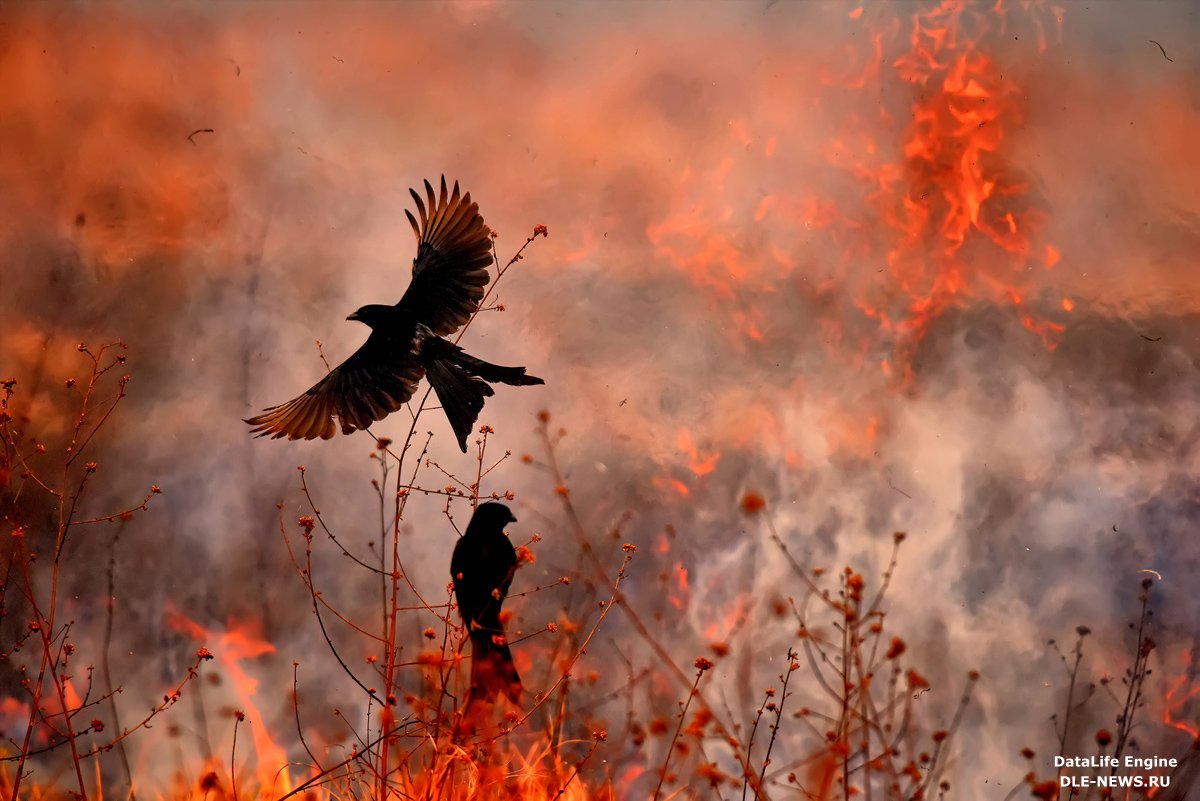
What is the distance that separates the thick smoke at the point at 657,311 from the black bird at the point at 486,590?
9cm

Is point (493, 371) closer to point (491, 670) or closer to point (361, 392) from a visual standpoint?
point (361, 392)

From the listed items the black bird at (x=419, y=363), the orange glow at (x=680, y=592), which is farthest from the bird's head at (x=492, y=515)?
the orange glow at (x=680, y=592)

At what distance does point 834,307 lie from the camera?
2170 mm

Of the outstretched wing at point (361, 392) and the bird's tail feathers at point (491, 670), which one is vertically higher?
the outstretched wing at point (361, 392)

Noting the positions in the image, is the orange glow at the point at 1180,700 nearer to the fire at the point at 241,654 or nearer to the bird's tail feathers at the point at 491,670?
the bird's tail feathers at the point at 491,670

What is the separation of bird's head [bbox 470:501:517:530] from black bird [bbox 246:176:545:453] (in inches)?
5.3

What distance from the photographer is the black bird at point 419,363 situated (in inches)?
82.3

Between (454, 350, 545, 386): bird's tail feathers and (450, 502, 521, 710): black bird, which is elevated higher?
(454, 350, 545, 386): bird's tail feathers

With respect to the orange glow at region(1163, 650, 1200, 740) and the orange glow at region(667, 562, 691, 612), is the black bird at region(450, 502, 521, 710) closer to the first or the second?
the orange glow at region(667, 562, 691, 612)

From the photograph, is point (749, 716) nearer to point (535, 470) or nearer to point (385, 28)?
point (535, 470)

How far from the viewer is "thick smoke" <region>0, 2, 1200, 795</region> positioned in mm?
2107

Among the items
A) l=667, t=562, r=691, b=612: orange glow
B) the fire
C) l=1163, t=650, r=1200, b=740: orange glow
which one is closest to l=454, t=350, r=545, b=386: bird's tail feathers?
l=667, t=562, r=691, b=612: orange glow

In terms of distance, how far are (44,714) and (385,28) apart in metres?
1.53

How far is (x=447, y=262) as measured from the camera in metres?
2.13
